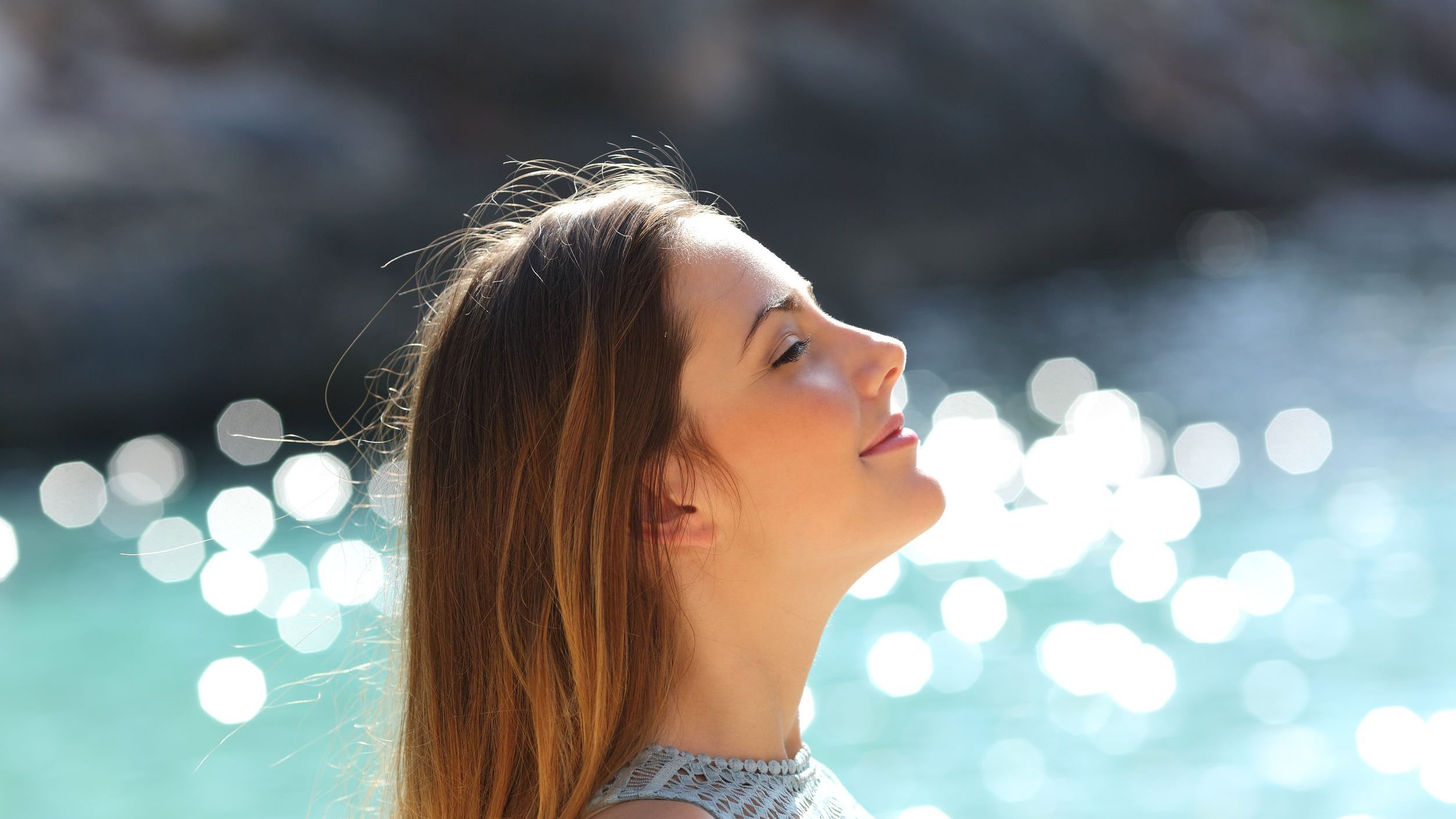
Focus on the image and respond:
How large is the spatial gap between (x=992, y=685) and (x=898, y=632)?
0.65m

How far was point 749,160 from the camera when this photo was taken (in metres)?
12.6

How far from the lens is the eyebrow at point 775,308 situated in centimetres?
160

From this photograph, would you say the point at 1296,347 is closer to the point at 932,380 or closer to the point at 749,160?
the point at 932,380

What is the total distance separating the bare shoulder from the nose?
1.78 ft

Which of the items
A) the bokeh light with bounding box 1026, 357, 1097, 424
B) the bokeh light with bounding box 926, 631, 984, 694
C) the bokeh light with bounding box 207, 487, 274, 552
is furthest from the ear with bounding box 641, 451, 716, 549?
the bokeh light with bounding box 1026, 357, 1097, 424

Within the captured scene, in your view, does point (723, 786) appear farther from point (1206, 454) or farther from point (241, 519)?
point (1206, 454)

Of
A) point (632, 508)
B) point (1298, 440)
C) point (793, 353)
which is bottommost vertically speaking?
point (632, 508)

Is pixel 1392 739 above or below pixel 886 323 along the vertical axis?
below

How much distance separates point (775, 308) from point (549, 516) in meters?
0.37

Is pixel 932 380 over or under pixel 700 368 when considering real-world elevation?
over

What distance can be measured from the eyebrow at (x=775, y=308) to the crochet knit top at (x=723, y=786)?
0.48 meters

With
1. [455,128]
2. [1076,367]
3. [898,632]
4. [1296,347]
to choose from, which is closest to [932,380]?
[1076,367]

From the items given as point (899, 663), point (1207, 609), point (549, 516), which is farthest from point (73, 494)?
point (549, 516)

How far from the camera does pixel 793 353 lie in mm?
1627
